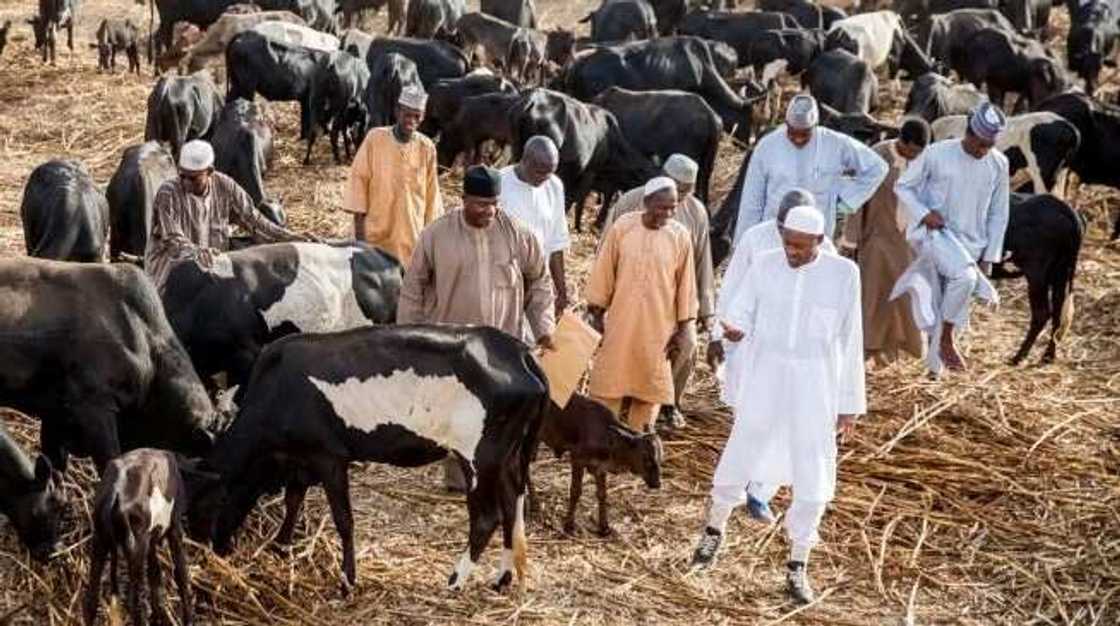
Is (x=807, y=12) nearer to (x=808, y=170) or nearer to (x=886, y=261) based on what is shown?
(x=886, y=261)

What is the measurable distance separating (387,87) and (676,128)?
3003 mm

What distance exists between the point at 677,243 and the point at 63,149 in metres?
9.19

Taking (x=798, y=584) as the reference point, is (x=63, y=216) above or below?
above

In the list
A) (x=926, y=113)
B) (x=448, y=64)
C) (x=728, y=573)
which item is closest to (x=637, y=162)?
(x=926, y=113)

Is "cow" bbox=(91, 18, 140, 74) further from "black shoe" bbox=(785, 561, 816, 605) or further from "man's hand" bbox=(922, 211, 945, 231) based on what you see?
"black shoe" bbox=(785, 561, 816, 605)

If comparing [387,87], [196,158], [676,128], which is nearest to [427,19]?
[387,87]

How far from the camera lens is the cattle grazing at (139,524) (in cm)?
491

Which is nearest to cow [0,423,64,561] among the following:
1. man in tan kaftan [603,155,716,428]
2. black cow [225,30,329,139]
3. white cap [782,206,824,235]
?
man in tan kaftan [603,155,716,428]

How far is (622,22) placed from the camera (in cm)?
2062

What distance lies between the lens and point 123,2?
23297 mm

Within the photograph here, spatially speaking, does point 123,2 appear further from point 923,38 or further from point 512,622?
point 512,622

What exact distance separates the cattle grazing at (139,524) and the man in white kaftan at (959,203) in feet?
14.4

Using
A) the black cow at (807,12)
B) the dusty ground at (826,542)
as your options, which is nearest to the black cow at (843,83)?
the black cow at (807,12)

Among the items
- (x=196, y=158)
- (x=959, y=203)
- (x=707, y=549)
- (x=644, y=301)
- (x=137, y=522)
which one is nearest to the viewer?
(x=137, y=522)
